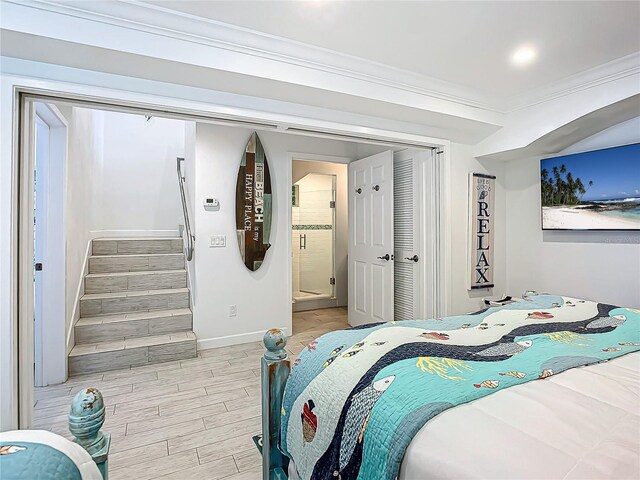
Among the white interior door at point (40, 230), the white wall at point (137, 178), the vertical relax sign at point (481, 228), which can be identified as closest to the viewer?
the white interior door at point (40, 230)

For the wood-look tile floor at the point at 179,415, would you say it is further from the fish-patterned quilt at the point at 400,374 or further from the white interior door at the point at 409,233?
the white interior door at the point at 409,233

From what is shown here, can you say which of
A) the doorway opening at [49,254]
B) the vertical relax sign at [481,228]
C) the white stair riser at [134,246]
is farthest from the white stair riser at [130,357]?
the vertical relax sign at [481,228]

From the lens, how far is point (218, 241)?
379 cm

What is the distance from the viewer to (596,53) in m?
2.28

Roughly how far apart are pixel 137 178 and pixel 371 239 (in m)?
3.73

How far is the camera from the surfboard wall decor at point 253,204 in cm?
386

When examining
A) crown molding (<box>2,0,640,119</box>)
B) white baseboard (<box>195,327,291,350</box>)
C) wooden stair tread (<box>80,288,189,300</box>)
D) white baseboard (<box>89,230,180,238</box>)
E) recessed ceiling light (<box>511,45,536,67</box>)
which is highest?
recessed ceiling light (<box>511,45,536,67</box>)

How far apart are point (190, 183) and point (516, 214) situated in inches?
141

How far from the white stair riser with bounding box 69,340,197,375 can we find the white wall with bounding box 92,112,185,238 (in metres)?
2.30

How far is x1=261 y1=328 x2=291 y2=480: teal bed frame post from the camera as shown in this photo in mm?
1499

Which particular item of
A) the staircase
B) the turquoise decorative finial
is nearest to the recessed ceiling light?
the turquoise decorative finial

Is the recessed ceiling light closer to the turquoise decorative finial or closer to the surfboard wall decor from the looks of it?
the turquoise decorative finial

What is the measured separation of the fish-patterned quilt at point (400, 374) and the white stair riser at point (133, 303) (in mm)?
2834

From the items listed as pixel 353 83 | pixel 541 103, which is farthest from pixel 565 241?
pixel 353 83
